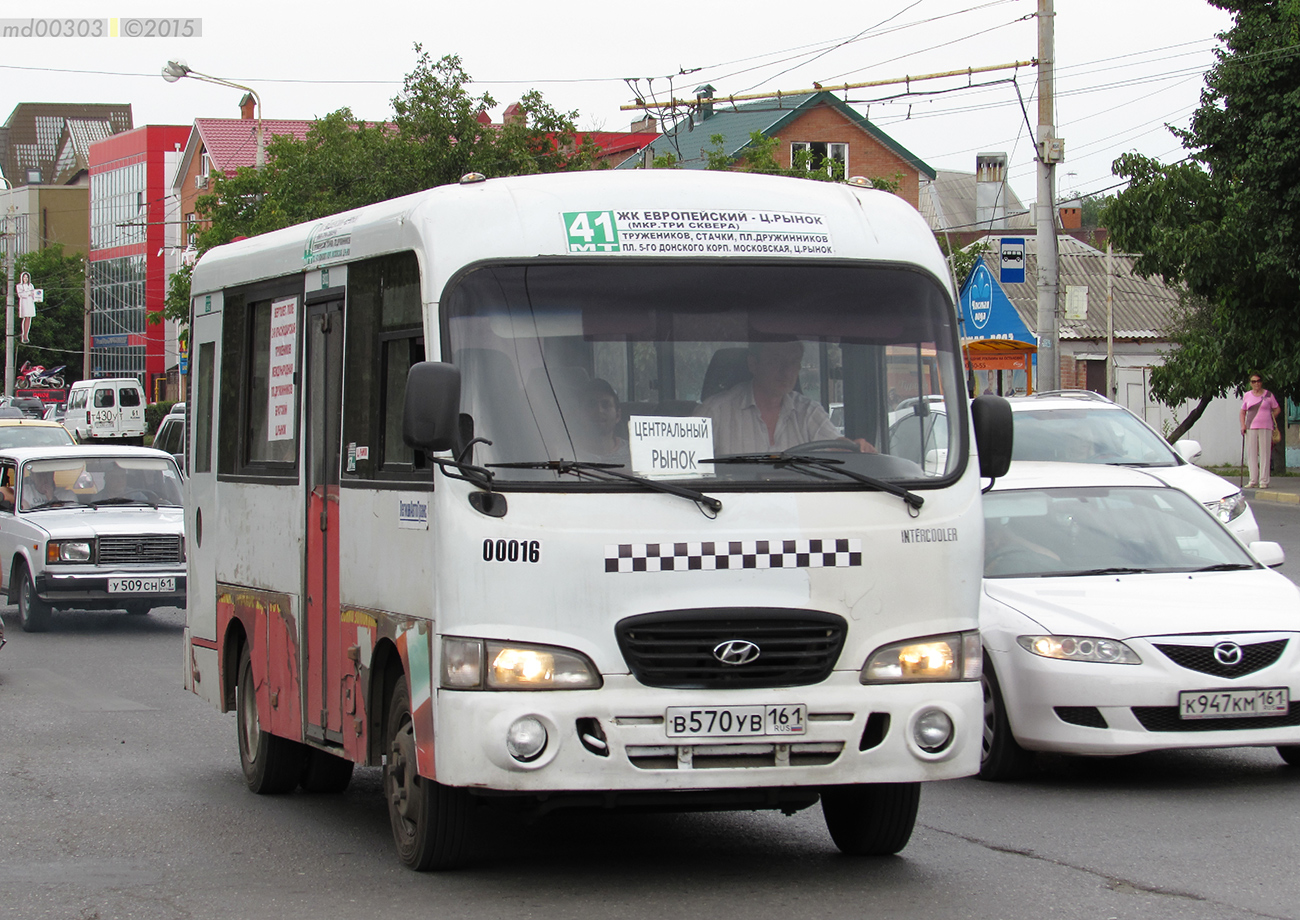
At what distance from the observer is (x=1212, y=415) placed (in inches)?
1761

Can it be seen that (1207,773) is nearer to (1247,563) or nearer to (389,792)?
(1247,563)

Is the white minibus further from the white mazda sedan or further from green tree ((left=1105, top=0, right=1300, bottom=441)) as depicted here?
green tree ((left=1105, top=0, right=1300, bottom=441))

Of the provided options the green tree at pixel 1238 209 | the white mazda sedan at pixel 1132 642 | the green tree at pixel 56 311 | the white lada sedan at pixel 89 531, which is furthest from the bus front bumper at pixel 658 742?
the green tree at pixel 56 311

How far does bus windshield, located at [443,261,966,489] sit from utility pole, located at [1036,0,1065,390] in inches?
726

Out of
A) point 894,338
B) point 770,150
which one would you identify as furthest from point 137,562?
point 770,150

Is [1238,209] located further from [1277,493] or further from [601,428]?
[601,428]

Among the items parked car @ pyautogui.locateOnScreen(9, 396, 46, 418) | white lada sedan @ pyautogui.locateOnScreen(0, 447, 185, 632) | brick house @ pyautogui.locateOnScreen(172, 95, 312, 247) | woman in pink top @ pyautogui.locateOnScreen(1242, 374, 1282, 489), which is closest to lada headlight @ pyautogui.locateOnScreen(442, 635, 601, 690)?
white lada sedan @ pyautogui.locateOnScreen(0, 447, 185, 632)

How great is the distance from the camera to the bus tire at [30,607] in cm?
1834

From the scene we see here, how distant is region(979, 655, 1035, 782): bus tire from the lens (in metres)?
9.15

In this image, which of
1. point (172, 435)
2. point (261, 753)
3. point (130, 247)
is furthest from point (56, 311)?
point (261, 753)

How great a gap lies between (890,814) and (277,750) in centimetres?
329

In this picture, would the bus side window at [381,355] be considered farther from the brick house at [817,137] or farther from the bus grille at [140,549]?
the brick house at [817,137]

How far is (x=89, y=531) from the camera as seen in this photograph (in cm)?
1838

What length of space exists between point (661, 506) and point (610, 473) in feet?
0.67
